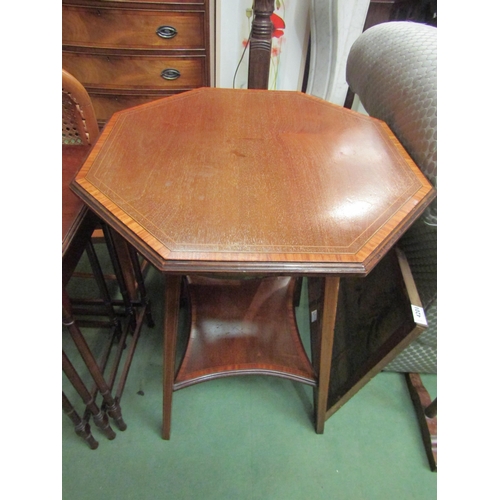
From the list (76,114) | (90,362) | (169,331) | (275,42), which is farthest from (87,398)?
(275,42)

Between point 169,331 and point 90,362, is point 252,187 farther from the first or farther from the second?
point 90,362

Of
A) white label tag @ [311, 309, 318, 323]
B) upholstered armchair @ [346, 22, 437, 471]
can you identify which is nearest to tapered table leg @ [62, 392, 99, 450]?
Result: white label tag @ [311, 309, 318, 323]

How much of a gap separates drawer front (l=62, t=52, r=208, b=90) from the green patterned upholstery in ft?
2.52

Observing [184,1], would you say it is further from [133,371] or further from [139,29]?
[133,371]

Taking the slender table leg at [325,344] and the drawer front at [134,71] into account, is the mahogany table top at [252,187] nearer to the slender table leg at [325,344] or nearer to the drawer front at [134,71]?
the slender table leg at [325,344]

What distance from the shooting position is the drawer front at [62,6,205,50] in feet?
4.51

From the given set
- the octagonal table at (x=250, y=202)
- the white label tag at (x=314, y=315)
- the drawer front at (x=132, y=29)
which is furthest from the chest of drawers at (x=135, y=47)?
the white label tag at (x=314, y=315)

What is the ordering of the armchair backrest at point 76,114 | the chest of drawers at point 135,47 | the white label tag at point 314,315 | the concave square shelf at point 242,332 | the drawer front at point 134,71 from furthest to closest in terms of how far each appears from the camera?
the drawer front at point 134,71 < the chest of drawers at point 135,47 < the white label tag at point 314,315 < the concave square shelf at point 242,332 < the armchair backrest at point 76,114

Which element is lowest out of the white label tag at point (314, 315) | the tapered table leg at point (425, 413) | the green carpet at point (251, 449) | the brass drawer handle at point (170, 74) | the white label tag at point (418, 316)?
the green carpet at point (251, 449)

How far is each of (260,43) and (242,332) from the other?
1.08 metres

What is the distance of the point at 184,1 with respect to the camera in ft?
4.44

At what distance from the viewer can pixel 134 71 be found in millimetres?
1532

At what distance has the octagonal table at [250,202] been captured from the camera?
1.77ft

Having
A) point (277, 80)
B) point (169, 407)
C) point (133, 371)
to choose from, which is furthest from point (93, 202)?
point (277, 80)
